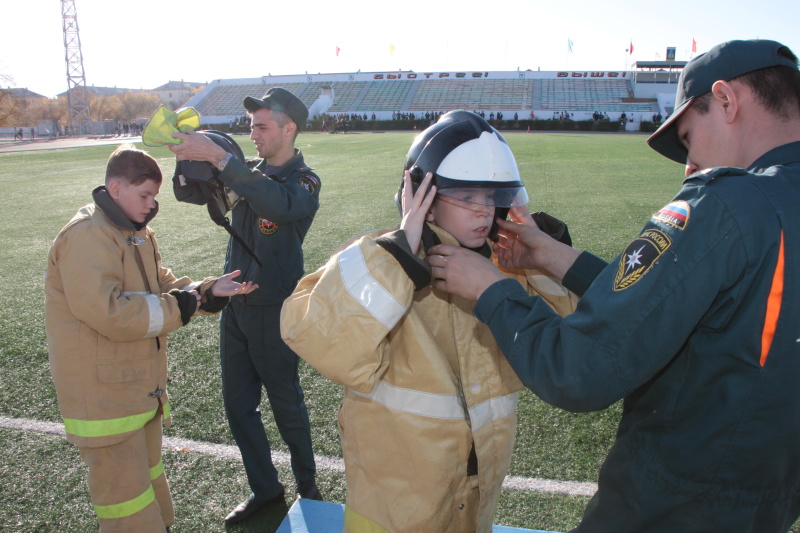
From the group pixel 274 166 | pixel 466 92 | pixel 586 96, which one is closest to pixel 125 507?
pixel 274 166

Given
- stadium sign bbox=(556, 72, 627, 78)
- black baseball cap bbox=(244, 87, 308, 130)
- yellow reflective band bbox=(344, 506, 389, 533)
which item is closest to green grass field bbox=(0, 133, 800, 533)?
black baseball cap bbox=(244, 87, 308, 130)

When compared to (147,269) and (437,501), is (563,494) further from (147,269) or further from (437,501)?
(147,269)

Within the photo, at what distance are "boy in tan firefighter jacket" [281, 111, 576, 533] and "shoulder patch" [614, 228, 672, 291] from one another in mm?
525

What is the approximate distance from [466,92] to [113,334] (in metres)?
77.8

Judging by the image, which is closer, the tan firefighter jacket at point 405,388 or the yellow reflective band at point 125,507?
the tan firefighter jacket at point 405,388

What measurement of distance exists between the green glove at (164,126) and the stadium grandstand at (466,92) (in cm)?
5990

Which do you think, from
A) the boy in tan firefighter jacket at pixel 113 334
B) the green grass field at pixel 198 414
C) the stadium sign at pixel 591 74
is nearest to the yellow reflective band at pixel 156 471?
the boy in tan firefighter jacket at pixel 113 334

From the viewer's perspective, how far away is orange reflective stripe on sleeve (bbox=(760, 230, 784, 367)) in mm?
1179

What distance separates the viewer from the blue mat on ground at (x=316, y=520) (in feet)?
8.49

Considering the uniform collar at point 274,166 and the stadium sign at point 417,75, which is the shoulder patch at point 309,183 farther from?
the stadium sign at point 417,75

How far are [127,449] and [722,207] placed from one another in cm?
266

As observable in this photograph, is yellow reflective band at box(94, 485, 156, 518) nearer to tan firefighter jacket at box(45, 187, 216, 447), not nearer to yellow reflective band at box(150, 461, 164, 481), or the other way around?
yellow reflective band at box(150, 461, 164, 481)

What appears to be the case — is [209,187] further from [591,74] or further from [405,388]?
[591,74]

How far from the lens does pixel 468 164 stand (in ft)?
5.80
